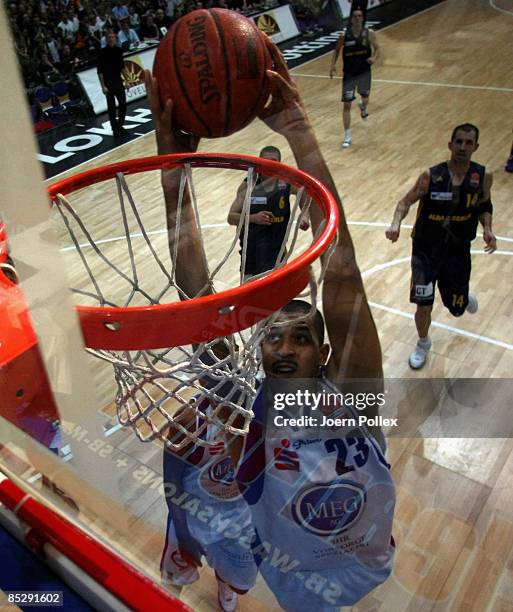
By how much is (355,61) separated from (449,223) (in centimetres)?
111

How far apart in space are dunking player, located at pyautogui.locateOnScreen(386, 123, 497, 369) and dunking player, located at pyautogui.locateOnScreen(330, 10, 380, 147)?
0.61 meters

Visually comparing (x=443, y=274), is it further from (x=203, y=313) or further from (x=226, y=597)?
(x=203, y=313)

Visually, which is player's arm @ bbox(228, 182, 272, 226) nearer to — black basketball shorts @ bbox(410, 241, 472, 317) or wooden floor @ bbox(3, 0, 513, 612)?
wooden floor @ bbox(3, 0, 513, 612)

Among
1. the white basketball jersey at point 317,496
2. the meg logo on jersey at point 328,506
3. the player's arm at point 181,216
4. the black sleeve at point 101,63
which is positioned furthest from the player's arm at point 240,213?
the black sleeve at point 101,63

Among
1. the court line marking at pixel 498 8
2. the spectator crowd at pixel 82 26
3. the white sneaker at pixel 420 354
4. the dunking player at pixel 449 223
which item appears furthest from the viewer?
the court line marking at pixel 498 8

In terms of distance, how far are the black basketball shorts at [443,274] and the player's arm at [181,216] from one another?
2.55 ft

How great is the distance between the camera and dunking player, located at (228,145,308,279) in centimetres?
104

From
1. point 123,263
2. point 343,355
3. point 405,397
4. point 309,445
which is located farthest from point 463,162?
point 123,263

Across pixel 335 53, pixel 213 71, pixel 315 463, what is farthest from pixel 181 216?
pixel 335 53

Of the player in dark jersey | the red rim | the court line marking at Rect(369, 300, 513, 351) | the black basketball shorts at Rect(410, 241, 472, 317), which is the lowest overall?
the court line marking at Rect(369, 300, 513, 351)

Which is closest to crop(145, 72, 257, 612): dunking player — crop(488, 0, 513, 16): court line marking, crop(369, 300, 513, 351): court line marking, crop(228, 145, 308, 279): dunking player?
crop(228, 145, 308, 279): dunking player

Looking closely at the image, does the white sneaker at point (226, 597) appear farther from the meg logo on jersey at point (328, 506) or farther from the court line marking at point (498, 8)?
A: the court line marking at point (498, 8)

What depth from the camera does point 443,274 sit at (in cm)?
177

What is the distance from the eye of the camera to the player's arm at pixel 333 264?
0.97 metres
